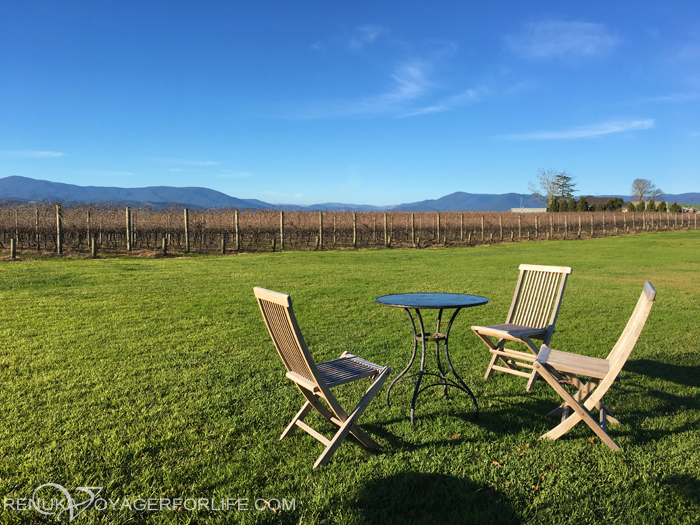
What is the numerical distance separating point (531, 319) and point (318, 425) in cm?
244

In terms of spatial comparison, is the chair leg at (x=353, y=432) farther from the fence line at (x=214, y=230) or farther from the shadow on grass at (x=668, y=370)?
the fence line at (x=214, y=230)

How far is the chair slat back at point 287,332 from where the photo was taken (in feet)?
8.41

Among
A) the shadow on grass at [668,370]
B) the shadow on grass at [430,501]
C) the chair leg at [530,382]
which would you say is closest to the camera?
the shadow on grass at [430,501]

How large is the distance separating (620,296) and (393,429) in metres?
7.67

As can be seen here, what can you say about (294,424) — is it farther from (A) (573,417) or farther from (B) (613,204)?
(B) (613,204)

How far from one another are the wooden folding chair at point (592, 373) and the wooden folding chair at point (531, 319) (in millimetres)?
680

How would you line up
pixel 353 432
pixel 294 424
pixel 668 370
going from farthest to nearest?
pixel 668 370, pixel 294 424, pixel 353 432

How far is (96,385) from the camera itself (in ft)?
13.6

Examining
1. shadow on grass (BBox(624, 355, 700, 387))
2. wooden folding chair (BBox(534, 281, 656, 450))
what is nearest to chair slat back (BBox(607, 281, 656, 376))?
wooden folding chair (BBox(534, 281, 656, 450))

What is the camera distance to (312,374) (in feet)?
8.89

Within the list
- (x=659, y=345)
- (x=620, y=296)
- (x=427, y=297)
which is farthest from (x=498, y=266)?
(x=427, y=297)

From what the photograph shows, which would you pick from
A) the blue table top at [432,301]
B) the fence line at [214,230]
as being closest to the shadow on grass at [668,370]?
the blue table top at [432,301]

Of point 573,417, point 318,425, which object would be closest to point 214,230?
point 318,425

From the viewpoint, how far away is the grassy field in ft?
8.13
